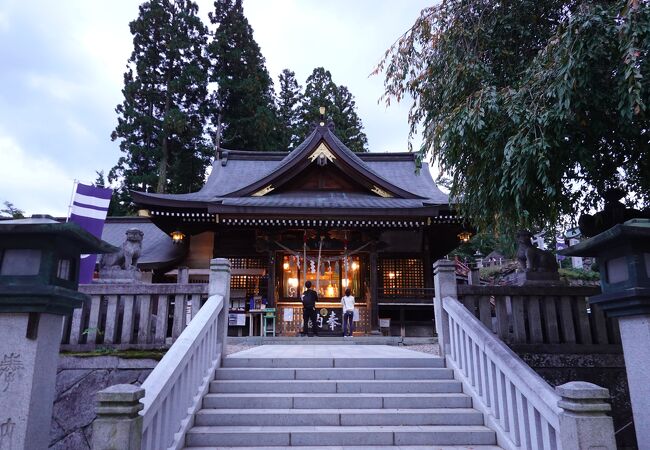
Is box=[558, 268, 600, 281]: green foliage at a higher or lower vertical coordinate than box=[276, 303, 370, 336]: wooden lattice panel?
higher

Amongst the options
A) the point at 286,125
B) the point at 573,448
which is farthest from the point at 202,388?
the point at 286,125

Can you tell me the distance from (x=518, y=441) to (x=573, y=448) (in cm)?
105

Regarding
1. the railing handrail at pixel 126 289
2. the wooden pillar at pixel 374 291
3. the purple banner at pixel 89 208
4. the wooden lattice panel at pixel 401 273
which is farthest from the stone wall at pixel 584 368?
the wooden lattice panel at pixel 401 273

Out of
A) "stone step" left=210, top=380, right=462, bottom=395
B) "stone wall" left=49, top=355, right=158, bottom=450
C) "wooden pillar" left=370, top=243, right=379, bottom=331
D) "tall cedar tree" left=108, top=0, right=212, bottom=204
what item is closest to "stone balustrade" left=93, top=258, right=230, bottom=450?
"stone step" left=210, top=380, right=462, bottom=395

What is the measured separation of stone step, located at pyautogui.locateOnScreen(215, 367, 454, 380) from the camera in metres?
5.62

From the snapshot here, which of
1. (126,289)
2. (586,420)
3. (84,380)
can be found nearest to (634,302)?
(586,420)

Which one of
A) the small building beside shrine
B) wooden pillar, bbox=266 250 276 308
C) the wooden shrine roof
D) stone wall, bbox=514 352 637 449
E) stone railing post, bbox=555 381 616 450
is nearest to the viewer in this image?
stone railing post, bbox=555 381 616 450

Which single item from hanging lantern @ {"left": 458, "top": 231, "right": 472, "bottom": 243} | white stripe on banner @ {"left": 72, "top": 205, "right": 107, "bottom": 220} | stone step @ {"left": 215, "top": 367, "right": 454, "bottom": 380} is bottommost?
stone step @ {"left": 215, "top": 367, "right": 454, "bottom": 380}

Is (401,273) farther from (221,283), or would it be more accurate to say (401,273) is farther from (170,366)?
(170,366)

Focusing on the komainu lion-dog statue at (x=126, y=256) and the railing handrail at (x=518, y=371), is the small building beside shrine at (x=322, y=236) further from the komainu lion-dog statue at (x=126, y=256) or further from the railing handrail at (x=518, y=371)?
the railing handrail at (x=518, y=371)

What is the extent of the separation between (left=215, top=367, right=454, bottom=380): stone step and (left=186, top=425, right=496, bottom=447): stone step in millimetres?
1145

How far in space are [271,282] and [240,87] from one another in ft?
75.4

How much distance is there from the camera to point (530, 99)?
5203mm

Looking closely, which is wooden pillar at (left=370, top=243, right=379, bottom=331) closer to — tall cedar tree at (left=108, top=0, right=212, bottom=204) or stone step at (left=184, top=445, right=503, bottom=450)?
stone step at (left=184, top=445, right=503, bottom=450)
